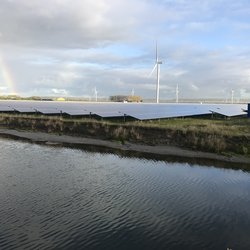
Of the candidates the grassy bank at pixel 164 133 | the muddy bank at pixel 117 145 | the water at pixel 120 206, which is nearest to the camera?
the water at pixel 120 206

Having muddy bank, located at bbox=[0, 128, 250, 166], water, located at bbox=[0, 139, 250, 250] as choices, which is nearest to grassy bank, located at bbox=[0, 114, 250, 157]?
muddy bank, located at bbox=[0, 128, 250, 166]

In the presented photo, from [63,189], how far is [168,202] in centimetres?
555

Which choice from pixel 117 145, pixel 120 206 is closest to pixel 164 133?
pixel 117 145

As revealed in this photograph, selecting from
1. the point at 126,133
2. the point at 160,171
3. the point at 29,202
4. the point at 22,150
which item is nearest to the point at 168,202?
the point at 29,202

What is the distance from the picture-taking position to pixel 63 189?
2234 cm

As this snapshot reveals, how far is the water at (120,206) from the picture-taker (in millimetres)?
15352

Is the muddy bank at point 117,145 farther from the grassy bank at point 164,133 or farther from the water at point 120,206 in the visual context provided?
the water at point 120,206

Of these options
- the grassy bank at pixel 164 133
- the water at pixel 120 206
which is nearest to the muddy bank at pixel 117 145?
the grassy bank at pixel 164 133

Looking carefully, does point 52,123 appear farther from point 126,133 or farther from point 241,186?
point 241,186

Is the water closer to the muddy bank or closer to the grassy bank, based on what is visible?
the muddy bank

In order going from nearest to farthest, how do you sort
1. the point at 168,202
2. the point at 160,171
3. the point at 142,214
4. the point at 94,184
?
the point at 142,214
the point at 168,202
the point at 94,184
the point at 160,171

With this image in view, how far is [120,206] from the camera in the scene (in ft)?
64.8

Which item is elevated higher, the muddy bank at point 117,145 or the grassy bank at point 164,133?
the grassy bank at point 164,133

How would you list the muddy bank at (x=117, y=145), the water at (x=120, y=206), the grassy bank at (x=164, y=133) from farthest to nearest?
the grassy bank at (x=164, y=133), the muddy bank at (x=117, y=145), the water at (x=120, y=206)
